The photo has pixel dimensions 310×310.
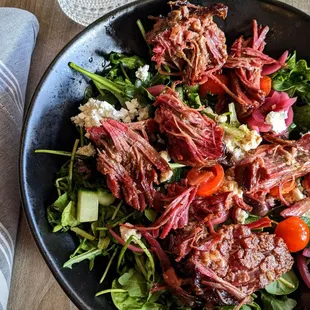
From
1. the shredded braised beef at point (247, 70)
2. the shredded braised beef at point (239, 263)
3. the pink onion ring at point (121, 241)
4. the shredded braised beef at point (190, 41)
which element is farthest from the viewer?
the shredded braised beef at point (247, 70)

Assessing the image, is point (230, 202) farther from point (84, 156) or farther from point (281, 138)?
A: point (84, 156)

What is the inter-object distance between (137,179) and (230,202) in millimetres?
479

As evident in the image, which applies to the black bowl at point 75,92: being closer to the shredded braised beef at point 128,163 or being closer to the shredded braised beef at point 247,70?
the shredded braised beef at point 247,70

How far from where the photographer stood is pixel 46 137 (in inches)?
106

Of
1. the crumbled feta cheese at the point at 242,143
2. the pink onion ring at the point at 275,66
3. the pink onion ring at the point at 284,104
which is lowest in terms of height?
the crumbled feta cheese at the point at 242,143

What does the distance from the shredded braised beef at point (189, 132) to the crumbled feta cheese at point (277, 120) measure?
1.01 ft

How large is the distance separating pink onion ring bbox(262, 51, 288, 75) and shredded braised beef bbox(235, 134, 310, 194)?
0.41 m

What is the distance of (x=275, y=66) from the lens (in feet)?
9.58

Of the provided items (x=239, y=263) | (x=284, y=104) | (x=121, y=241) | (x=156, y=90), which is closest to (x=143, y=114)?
(x=156, y=90)

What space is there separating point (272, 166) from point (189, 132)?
0.47m

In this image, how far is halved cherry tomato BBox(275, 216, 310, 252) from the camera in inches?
105

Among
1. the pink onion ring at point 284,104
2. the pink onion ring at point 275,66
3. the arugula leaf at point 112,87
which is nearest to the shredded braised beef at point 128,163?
the arugula leaf at point 112,87

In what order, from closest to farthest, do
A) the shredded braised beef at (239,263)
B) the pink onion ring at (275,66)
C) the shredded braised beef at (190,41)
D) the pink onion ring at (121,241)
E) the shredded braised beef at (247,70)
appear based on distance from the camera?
the shredded braised beef at (239,263)
the pink onion ring at (121,241)
the shredded braised beef at (190,41)
the shredded braised beef at (247,70)
the pink onion ring at (275,66)

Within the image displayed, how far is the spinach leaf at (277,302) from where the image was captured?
2682mm
